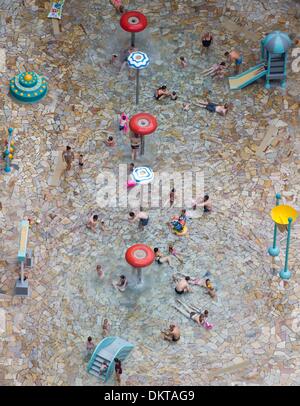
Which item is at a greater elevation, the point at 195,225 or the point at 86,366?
the point at 195,225

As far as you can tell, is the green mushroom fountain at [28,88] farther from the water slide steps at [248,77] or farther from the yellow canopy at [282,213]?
the yellow canopy at [282,213]

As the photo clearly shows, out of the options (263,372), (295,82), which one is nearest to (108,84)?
(295,82)

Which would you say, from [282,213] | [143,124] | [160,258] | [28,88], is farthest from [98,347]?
[28,88]

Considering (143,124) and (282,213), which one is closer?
(282,213)

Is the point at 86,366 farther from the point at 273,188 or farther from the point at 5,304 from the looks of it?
the point at 273,188

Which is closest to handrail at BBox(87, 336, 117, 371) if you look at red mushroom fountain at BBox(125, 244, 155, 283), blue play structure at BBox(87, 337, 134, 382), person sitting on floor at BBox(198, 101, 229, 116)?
blue play structure at BBox(87, 337, 134, 382)

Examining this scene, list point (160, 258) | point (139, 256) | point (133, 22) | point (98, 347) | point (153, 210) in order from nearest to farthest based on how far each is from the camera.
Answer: point (98, 347) → point (139, 256) → point (160, 258) → point (153, 210) → point (133, 22)

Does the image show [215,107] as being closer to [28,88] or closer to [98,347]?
[28,88]
